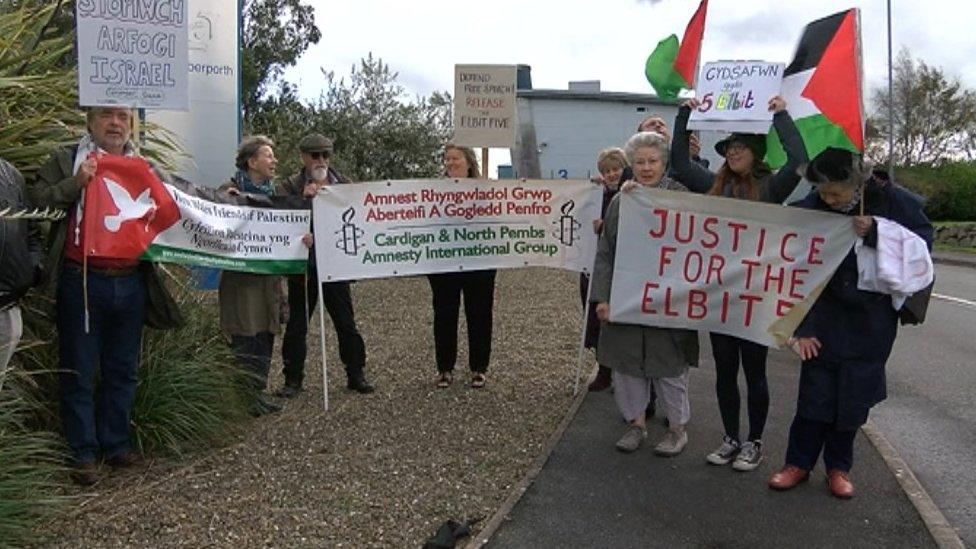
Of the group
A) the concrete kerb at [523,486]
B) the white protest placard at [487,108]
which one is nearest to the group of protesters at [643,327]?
the concrete kerb at [523,486]

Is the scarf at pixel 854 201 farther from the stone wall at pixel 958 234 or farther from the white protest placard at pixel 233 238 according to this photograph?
the stone wall at pixel 958 234

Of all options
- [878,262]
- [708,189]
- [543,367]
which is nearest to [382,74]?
[543,367]

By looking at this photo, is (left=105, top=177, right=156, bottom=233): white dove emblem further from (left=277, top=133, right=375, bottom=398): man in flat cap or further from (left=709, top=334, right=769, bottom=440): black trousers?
(left=709, top=334, right=769, bottom=440): black trousers

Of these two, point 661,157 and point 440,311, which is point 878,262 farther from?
point 440,311

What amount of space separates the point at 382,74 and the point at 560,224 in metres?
13.0

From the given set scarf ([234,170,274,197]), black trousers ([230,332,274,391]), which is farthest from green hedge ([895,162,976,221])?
black trousers ([230,332,274,391])

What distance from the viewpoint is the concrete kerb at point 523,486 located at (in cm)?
425

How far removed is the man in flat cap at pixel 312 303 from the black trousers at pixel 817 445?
321cm

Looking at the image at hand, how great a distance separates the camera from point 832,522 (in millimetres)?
4543

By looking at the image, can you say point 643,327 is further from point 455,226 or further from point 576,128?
point 576,128

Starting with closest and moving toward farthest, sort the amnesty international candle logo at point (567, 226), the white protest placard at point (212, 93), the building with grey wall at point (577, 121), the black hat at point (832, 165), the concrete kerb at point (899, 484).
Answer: the concrete kerb at point (899, 484)
the black hat at point (832, 165)
the amnesty international candle logo at point (567, 226)
the white protest placard at point (212, 93)
the building with grey wall at point (577, 121)

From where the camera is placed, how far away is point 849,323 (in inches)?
186

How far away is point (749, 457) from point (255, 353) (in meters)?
3.28

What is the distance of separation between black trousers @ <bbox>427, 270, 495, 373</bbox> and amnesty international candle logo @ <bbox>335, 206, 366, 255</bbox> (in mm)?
738
